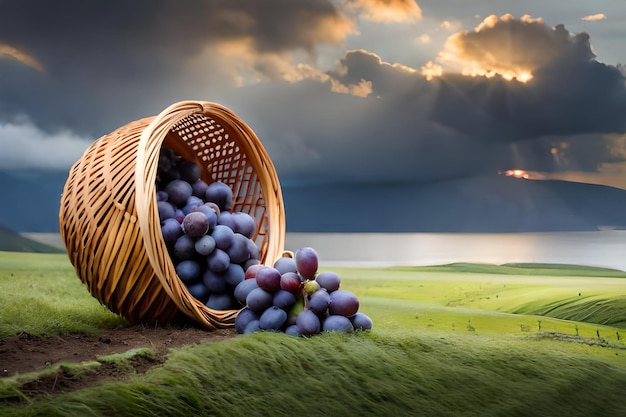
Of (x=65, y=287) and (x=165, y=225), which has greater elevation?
(x=165, y=225)

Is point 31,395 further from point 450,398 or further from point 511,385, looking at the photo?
point 511,385

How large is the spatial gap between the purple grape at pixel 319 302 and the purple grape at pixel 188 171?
880 mm

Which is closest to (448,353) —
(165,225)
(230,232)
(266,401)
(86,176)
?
(266,401)

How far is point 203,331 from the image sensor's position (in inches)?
88.0

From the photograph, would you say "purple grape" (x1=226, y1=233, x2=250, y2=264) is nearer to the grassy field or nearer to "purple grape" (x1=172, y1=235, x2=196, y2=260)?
"purple grape" (x1=172, y1=235, x2=196, y2=260)

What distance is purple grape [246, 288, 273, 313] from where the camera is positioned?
7.10 feet

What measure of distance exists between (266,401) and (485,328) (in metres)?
1.67

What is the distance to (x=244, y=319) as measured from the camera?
2197 mm

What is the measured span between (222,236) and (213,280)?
177mm

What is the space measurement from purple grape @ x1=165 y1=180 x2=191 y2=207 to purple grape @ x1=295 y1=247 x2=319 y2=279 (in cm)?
62

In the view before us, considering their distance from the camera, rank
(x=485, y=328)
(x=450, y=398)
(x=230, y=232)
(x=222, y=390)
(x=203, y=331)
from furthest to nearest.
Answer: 1. (x=485, y=328)
2. (x=230, y=232)
3. (x=203, y=331)
4. (x=450, y=398)
5. (x=222, y=390)

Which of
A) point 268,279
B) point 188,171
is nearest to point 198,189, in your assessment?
point 188,171

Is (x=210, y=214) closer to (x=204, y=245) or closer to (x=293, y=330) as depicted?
(x=204, y=245)

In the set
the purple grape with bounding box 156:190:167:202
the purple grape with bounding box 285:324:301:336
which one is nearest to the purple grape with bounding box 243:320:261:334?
the purple grape with bounding box 285:324:301:336
